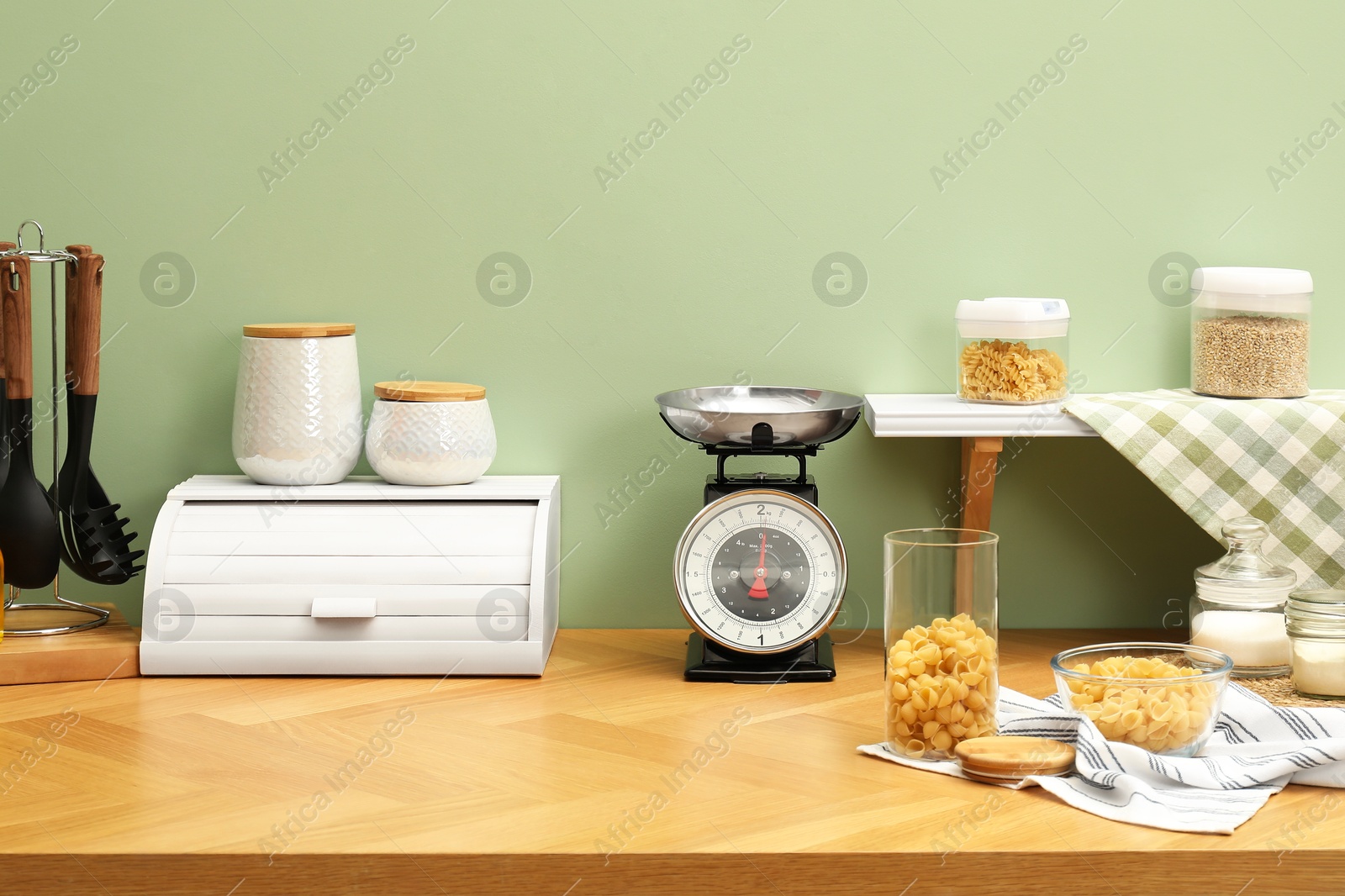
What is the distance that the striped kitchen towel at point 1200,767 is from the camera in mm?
991

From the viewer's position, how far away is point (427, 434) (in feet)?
4.82

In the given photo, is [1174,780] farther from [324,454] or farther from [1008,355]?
A: [324,454]

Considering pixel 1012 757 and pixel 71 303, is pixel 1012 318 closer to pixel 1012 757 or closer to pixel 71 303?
pixel 1012 757

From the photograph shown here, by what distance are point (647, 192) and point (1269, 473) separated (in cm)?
86

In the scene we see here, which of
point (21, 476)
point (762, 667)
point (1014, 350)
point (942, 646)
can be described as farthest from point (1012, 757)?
point (21, 476)

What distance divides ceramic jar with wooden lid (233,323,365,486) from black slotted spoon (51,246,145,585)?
17 cm

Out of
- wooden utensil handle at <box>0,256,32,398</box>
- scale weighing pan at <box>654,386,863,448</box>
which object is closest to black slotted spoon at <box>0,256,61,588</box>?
wooden utensil handle at <box>0,256,32,398</box>

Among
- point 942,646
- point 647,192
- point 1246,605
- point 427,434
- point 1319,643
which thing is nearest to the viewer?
point 942,646

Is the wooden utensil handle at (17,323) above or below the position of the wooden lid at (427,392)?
above

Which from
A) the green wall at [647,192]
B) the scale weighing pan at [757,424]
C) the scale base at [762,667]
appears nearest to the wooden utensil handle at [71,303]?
the green wall at [647,192]

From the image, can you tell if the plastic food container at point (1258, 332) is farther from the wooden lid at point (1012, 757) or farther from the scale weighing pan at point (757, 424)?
the wooden lid at point (1012, 757)

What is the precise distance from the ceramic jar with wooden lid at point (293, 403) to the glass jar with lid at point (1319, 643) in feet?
3.74

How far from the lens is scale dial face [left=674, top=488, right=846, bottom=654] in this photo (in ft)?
4.50

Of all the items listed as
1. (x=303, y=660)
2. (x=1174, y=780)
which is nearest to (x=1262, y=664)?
(x=1174, y=780)
